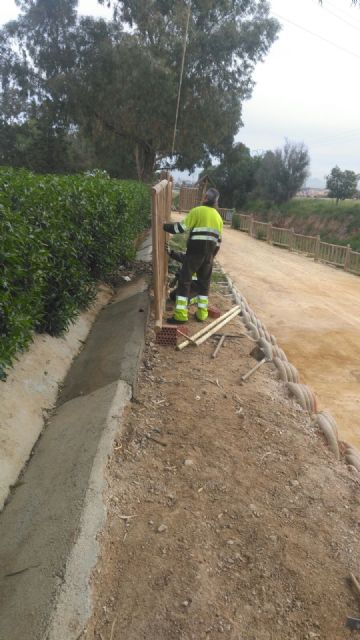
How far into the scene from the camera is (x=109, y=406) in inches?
157

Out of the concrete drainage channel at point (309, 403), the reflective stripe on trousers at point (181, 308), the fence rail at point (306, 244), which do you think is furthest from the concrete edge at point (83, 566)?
the fence rail at point (306, 244)

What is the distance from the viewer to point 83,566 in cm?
254

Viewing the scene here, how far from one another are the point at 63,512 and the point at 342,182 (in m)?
37.7

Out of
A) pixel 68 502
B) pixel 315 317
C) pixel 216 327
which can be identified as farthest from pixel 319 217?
pixel 68 502

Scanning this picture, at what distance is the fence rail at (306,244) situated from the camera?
2012 centimetres

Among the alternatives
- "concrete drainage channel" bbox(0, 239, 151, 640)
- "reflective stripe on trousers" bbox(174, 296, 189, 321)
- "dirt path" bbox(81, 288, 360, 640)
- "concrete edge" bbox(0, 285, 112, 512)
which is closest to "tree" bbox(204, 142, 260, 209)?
"reflective stripe on trousers" bbox(174, 296, 189, 321)

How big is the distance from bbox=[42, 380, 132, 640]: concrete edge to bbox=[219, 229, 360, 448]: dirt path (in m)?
3.50

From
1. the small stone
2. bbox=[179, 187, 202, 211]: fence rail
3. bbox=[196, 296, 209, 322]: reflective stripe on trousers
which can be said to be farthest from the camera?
bbox=[179, 187, 202, 211]: fence rail

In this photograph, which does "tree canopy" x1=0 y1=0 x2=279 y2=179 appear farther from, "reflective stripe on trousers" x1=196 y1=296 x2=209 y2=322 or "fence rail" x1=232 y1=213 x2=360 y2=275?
"reflective stripe on trousers" x1=196 y1=296 x2=209 y2=322

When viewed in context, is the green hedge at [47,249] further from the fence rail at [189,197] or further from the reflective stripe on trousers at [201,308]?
the fence rail at [189,197]

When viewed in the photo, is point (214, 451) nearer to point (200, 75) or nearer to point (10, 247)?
point (10, 247)

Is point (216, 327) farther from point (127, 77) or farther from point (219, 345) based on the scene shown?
point (127, 77)

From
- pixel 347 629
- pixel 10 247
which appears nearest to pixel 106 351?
pixel 10 247

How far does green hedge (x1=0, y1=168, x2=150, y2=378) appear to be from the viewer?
3.36m
